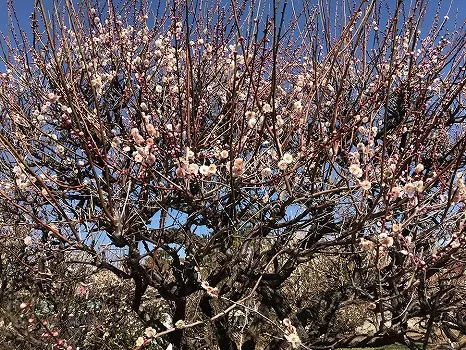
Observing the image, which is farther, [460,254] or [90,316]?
[90,316]

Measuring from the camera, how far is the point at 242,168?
2887mm

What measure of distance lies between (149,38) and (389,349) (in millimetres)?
9238

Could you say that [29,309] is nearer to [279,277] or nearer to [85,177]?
[85,177]

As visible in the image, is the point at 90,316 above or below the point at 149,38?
below

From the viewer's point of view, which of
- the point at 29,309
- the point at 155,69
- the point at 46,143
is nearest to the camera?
the point at 46,143

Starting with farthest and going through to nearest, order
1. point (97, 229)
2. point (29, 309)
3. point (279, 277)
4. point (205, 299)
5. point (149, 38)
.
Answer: point (29, 309)
point (149, 38)
point (205, 299)
point (279, 277)
point (97, 229)

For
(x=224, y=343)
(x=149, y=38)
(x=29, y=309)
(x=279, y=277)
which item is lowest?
(x=224, y=343)

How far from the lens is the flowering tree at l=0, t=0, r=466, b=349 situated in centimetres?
283

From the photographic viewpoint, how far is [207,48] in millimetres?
4875

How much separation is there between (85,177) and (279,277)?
2.08 meters

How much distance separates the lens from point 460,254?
9.78 feet

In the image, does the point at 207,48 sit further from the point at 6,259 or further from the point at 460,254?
the point at 6,259

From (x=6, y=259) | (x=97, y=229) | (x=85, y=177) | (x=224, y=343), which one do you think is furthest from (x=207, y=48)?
(x=6, y=259)

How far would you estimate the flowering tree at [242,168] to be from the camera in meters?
2.83
